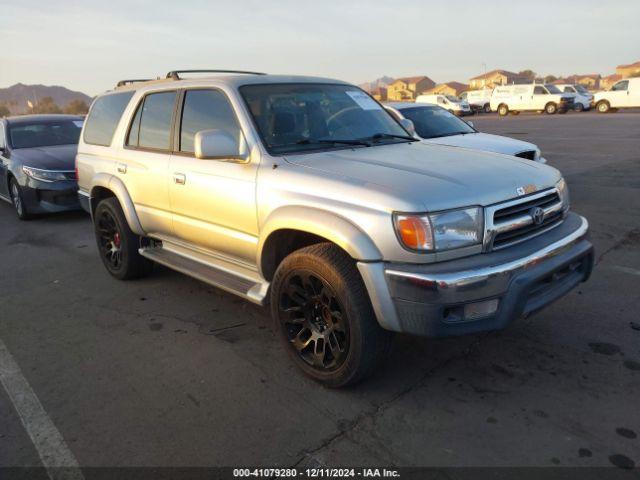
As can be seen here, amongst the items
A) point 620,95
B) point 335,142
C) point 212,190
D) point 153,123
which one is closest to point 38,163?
point 153,123

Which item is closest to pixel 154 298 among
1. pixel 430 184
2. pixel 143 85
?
pixel 143 85

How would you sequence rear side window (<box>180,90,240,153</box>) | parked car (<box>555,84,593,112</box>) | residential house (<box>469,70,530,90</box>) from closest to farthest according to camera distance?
1. rear side window (<box>180,90,240,153</box>)
2. parked car (<box>555,84,593,112</box>)
3. residential house (<box>469,70,530,90</box>)

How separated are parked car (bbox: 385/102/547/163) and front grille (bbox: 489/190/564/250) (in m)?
4.12

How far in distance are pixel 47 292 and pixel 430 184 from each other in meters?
4.06

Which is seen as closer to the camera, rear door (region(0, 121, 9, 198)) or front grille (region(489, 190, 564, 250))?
front grille (region(489, 190, 564, 250))

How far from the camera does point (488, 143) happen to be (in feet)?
25.1

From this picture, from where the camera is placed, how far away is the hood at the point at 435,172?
280 cm

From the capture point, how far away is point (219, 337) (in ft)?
13.0

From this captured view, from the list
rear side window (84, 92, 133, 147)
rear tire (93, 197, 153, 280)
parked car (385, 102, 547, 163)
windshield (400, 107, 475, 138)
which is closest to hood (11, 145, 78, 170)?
rear side window (84, 92, 133, 147)

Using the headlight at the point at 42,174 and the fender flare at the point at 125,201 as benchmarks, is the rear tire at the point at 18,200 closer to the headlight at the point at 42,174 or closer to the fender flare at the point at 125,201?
the headlight at the point at 42,174

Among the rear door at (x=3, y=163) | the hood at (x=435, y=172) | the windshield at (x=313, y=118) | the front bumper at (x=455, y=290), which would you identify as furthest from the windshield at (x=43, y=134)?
the front bumper at (x=455, y=290)

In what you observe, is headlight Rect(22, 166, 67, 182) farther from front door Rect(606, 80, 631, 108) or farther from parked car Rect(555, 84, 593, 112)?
parked car Rect(555, 84, 593, 112)

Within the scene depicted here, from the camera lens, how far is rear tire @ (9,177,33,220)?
8369mm

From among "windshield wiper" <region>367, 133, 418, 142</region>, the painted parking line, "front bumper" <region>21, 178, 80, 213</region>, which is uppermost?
"windshield wiper" <region>367, 133, 418, 142</region>
